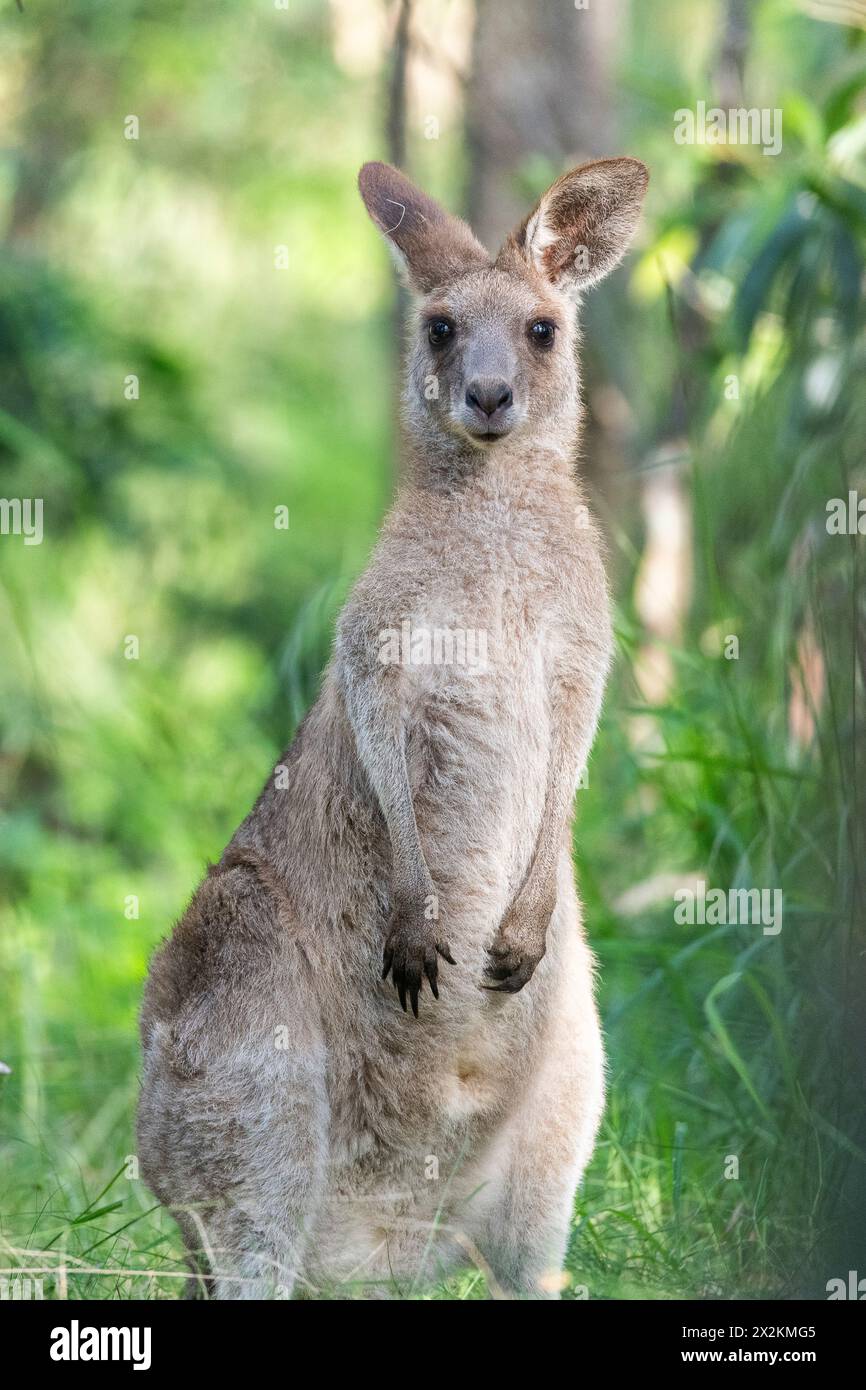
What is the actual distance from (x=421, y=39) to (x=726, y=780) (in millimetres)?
2654

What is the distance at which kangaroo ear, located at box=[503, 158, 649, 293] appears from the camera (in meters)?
3.35

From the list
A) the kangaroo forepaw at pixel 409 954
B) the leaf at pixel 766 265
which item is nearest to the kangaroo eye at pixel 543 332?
the kangaroo forepaw at pixel 409 954

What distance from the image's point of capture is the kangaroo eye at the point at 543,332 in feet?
11.1

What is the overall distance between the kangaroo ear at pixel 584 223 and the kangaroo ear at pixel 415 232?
0.12 meters

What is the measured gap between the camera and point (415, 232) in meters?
3.43

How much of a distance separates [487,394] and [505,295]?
283 millimetres

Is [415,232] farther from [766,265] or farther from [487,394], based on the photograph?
[766,265]

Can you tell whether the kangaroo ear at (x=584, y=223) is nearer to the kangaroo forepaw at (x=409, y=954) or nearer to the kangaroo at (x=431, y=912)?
the kangaroo at (x=431, y=912)

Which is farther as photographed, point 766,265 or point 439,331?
point 766,265

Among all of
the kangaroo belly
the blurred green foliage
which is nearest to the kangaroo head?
the kangaroo belly

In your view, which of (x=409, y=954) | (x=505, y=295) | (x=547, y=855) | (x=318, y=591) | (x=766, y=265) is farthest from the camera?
(x=318, y=591)

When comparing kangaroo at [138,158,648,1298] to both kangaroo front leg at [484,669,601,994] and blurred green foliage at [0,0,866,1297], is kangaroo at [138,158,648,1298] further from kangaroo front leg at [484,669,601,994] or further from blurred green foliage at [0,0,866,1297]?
blurred green foliage at [0,0,866,1297]

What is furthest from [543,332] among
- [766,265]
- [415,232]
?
[766,265]

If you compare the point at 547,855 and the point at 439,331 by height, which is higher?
the point at 439,331
